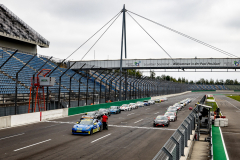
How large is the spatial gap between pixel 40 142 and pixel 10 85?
20738 millimetres

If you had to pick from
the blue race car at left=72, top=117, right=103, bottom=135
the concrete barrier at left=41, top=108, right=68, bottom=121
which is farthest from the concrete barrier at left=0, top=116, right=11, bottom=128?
the blue race car at left=72, top=117, right=103, bottom=135

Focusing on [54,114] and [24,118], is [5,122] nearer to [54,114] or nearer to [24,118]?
[24,118]

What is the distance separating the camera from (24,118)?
25578 mm

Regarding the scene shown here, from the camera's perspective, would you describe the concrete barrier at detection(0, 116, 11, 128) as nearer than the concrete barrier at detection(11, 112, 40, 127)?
Yes

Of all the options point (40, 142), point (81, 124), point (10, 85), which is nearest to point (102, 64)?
point (10, 85)

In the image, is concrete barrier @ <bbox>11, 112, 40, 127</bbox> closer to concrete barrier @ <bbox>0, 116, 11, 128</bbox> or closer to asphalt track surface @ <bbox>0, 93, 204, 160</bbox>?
concrete barrier @ <bbox>0, 116, 11, 128</bbox>

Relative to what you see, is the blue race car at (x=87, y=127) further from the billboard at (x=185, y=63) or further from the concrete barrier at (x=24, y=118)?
the billboard at (x=185, y=63)

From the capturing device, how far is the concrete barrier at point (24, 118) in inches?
947

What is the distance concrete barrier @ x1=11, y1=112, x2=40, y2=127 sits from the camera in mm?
24062

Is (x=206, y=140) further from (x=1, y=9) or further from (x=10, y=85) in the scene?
(x=1, y=9)

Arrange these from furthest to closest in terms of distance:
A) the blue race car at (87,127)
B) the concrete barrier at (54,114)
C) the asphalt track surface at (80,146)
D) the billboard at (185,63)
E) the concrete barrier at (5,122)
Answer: the billboard at (185,63) → the concrete barrier at (54,114) → the concrete barrier at (5,122) → the blue race car at (87,127) → the asphalt track surface at (80,146)

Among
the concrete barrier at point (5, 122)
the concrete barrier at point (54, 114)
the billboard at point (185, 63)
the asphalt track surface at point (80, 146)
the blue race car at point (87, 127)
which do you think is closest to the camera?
the asphalt track surface at point (80, 146)

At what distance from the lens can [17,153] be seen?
13242 millimetres

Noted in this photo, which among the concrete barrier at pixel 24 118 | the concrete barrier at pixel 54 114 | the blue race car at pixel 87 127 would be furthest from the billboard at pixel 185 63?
→ the blue race car at pixel 87 127
